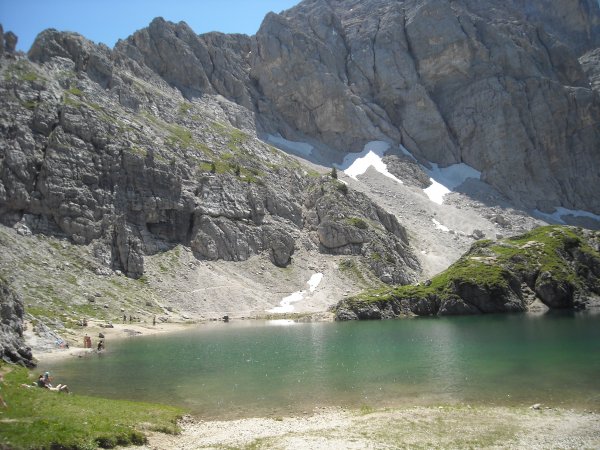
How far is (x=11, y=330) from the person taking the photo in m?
39.3

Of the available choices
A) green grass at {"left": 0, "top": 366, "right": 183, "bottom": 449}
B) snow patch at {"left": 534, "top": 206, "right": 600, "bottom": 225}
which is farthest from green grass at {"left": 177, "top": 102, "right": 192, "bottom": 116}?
green grass at {"left": 0, "top": 366, "right": 183, "bottom": 449}

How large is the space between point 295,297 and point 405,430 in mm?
86335

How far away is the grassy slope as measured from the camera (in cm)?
8388

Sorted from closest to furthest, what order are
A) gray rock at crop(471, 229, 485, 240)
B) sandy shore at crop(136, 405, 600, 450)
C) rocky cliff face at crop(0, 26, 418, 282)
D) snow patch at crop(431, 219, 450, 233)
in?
sandy shore at crop(136, 405, 600, 450) < rocky cliff face at crop(0, 26, 418, 282) < gray rock at crop(471, 229, 485, 240) < snow patch at crop(431, 219, 450, 233)

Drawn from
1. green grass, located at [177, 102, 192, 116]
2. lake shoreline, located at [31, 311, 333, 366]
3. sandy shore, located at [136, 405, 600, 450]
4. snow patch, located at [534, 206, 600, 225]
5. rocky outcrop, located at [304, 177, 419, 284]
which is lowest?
lake shoreline, located at [31, 311, 333, 366]

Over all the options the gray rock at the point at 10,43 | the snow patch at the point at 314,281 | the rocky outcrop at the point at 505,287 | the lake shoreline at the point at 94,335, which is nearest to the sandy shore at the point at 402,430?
the lake shoreline at the point at 94,335

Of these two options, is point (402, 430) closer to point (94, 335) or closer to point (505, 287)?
point (94, 335)

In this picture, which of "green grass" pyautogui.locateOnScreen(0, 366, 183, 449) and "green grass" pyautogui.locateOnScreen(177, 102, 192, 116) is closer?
"green grass" pyautogui.locateOnScreen(0, 366, 183, 449)

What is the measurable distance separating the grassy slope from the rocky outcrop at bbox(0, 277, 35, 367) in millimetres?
56037

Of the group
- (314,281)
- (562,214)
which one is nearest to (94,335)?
(314,281)

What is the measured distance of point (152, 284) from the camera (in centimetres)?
9669

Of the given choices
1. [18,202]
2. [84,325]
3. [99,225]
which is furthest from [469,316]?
[18,202]

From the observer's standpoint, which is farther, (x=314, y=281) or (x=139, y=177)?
(x=314, y=281)

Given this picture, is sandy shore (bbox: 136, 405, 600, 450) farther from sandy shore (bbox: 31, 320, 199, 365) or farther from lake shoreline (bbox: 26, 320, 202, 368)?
sandy shore (bbox: 31, 320, 199, 365)
